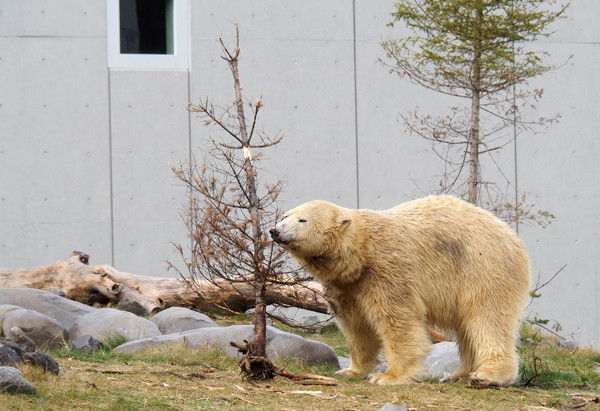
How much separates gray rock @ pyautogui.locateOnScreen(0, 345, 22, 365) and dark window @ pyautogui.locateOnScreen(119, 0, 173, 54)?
7.93 metres

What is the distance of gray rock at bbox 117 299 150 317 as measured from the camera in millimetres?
9711

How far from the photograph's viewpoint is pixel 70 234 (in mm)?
11906

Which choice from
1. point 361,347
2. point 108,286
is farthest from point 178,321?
point 361,347

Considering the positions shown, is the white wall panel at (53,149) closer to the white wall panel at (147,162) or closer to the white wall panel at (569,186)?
the white wall panel at (147,162)

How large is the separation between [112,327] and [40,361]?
2.47m

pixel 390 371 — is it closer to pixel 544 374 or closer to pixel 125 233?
pixel 544 374

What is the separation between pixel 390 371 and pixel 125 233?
7021 mm

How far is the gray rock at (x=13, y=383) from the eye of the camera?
173 inches

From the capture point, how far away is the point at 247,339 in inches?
270

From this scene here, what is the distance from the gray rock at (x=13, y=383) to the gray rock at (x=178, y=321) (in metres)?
3.81

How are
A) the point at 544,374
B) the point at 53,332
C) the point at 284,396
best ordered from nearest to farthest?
1. the point at 284,396
2. the point at 544,374
3. the point at 53,332

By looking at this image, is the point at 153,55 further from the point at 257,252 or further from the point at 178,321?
the point at 257,252

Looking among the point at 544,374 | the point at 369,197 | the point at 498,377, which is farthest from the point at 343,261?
the point at 369,197

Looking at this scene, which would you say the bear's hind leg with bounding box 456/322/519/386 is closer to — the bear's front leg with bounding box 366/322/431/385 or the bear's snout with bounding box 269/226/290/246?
the bear's front leg with bounding box 366/322/431/385
